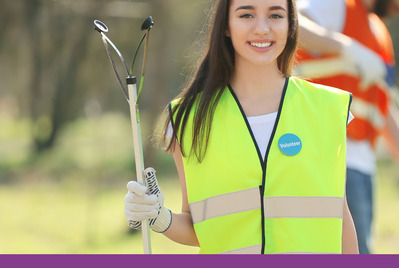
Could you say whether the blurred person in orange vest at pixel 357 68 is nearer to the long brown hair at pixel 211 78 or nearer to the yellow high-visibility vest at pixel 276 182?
the long brown hair at pixel 211 78

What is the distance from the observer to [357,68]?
3.56 metres

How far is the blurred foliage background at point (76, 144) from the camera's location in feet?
28.0

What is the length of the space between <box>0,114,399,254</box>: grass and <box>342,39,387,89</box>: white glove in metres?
4.01

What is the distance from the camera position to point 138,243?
26.8ft

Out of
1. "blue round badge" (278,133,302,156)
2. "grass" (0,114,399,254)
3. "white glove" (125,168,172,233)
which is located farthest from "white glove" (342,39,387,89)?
"grass" (0,114,399,254)

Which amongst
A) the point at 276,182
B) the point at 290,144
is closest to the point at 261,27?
the point at 290,144

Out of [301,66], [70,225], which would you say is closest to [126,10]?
[70,225]

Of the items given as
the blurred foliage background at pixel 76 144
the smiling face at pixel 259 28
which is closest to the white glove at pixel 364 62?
the smiling face at pixel 259 28

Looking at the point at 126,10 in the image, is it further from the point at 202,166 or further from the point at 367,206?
the point at 202,166

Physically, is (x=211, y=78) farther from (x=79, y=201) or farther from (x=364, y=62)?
(x=79, y=201)

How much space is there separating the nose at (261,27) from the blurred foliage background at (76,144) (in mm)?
4513

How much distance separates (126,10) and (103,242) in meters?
4.30

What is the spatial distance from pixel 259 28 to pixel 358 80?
1.29 m

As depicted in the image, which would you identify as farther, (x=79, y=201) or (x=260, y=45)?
(x=79, y=201)
